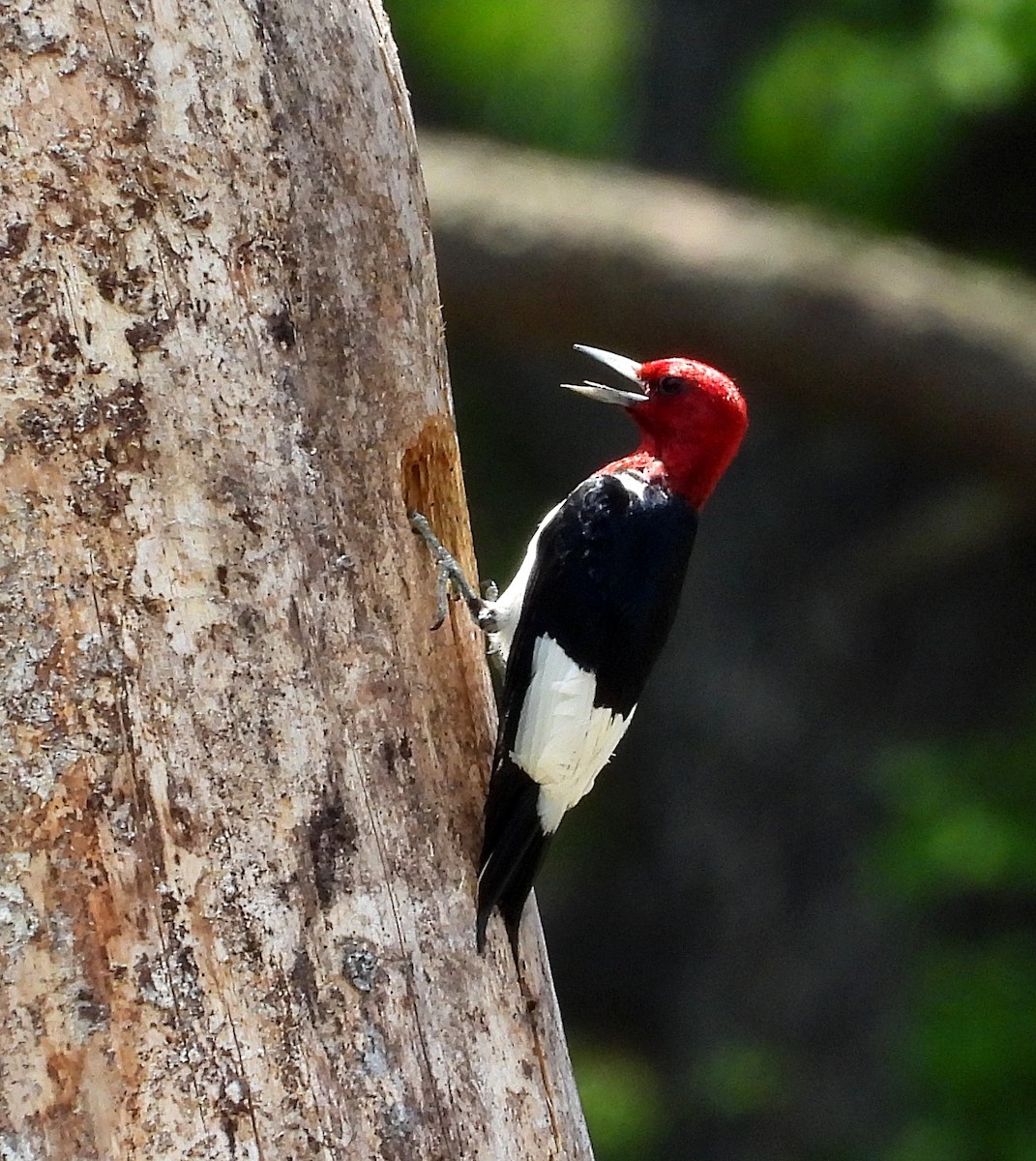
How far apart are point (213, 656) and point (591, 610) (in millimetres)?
763

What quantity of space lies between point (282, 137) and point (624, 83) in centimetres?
459

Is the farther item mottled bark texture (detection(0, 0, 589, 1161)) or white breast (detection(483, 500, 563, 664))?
white breast (detection(483, 500, 563, 664))

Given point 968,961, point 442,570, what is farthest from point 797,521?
point 442,570

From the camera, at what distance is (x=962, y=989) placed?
200 inches

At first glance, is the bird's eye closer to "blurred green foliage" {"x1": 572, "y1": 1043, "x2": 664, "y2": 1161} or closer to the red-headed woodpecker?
the red-headed woodpecker

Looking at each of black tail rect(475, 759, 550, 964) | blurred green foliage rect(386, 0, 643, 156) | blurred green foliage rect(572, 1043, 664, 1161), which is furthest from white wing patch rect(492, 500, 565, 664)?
blurred green foliage rect(386, 0, 643, 156)

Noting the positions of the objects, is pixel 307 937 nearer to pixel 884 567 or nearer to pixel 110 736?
pixel 110 736

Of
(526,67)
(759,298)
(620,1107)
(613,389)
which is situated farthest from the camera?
(526,67)

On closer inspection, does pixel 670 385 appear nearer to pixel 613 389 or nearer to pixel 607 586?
pixel 613 389

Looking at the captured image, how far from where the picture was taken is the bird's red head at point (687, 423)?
9.66ft

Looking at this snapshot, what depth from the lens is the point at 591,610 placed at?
2.68m

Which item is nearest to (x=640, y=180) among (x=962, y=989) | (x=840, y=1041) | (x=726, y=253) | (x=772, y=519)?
(x=726, y=253)

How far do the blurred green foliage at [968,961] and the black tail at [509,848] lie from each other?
2777 mm

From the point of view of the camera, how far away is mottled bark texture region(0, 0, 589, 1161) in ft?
6.62
